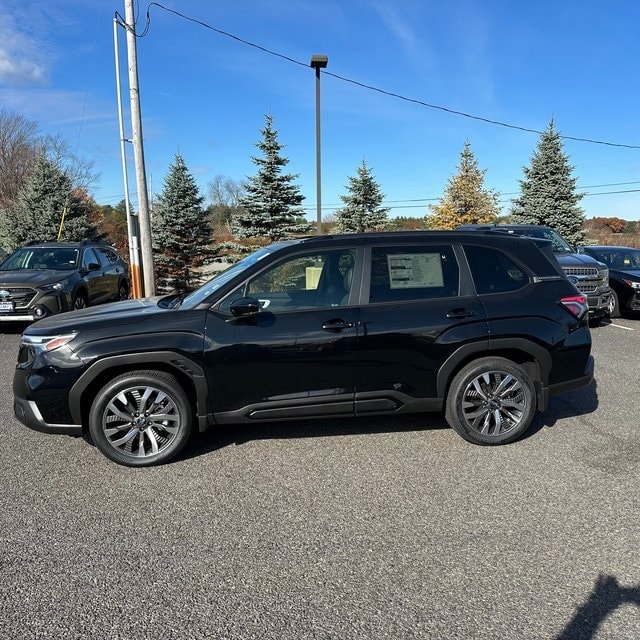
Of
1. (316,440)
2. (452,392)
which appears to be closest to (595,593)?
(452,392)

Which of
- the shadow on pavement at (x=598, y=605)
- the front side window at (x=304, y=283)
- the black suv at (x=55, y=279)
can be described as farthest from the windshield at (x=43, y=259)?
the shadow on pavement at (x=598, y=605)

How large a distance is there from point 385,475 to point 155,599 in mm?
1870

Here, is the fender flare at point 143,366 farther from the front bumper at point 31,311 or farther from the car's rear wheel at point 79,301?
the car's rear wheel at point 79,301

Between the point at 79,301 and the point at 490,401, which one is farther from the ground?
the point at 79,301

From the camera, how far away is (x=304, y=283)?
448 centimetres

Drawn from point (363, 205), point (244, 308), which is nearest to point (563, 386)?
point (244, 308)

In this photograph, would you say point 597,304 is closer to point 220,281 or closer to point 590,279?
point 590,279

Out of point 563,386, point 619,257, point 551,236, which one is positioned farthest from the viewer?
point 619,257

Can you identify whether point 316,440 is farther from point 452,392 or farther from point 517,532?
point 517,532

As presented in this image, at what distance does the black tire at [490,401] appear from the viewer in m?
4.35

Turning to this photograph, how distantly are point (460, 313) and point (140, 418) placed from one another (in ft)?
8.91

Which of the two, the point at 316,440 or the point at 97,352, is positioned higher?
the point at 97,352

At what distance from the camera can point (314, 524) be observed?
3.20 metres

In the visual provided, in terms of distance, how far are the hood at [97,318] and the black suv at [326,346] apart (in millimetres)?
23
